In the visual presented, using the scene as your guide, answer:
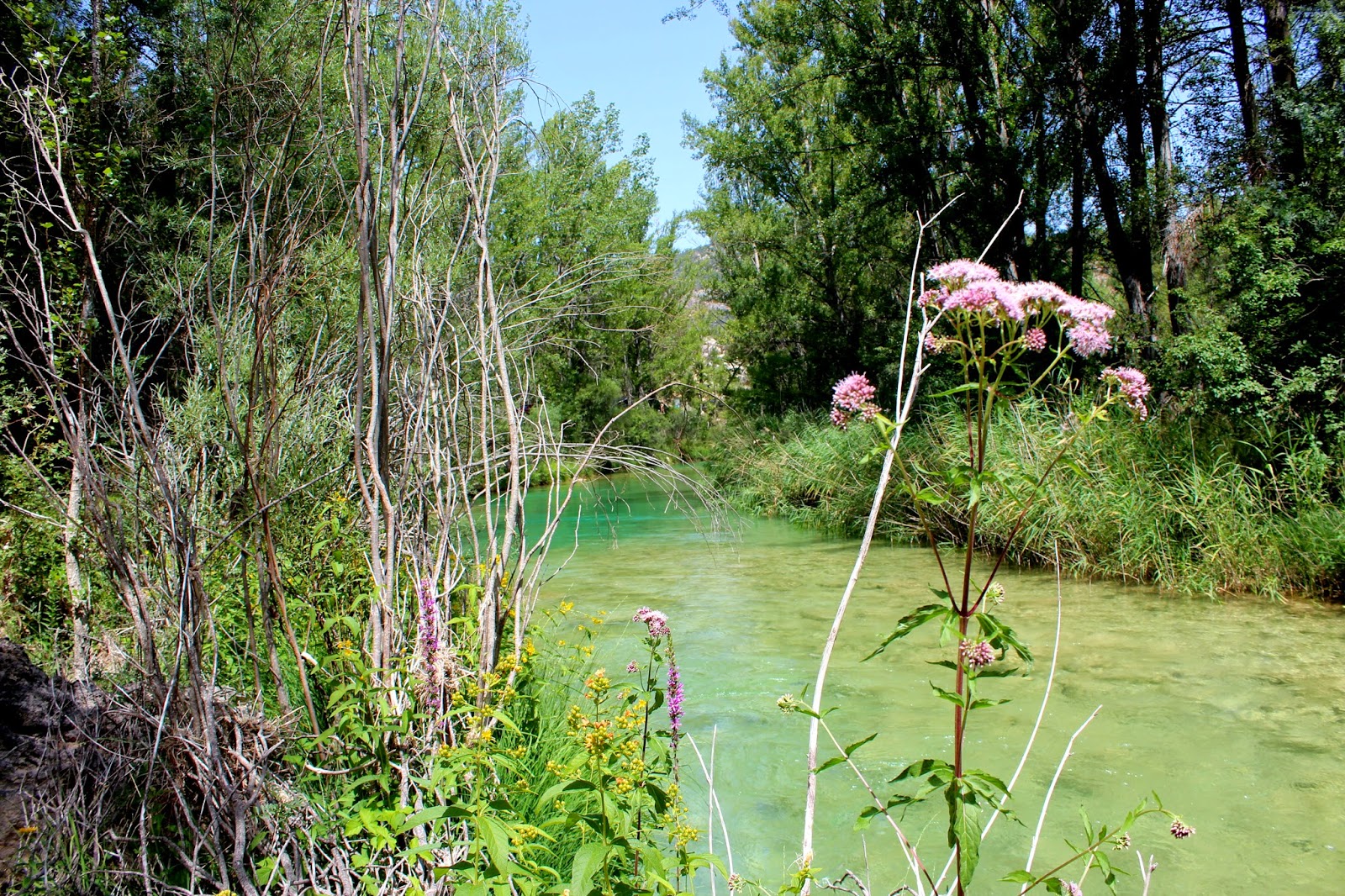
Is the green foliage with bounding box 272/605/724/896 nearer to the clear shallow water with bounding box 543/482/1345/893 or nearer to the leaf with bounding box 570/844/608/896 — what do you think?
the leaf with bounding box 570/844/608/896

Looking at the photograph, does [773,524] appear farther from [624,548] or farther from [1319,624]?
[1319,624]

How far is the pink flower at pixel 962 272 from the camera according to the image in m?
1.88

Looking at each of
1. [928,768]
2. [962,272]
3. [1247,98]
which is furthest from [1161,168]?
[928,768]

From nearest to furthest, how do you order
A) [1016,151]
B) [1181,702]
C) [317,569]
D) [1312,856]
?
[1312,856]
[317,569]
[1181,702]
[1016,151]

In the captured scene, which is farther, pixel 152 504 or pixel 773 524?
pixel 773 524

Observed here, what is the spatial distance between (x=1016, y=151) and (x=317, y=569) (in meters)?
11.7

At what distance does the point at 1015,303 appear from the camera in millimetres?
1776

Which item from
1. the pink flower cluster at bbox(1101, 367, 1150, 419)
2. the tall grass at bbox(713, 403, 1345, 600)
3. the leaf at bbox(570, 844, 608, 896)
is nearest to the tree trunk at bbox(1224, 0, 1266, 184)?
the tall grass at bbox(713, 403, 1345, 600)

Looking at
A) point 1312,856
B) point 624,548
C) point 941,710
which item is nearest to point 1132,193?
point 624,548

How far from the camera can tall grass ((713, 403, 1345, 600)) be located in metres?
6.86

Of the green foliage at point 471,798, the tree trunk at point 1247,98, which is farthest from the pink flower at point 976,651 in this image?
the tree trunk at point 1247,98

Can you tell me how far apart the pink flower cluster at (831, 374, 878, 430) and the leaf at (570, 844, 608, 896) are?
3.23ft

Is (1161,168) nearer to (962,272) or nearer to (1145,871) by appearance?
(1145,871)

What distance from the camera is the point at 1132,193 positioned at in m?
11.2
